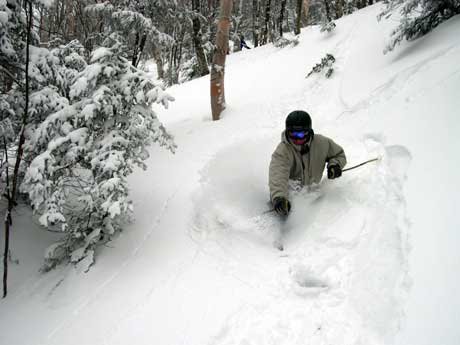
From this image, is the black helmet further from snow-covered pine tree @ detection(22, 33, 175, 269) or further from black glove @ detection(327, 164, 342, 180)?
snow-covered pine tree @ detection(22, 33, 175, 269)

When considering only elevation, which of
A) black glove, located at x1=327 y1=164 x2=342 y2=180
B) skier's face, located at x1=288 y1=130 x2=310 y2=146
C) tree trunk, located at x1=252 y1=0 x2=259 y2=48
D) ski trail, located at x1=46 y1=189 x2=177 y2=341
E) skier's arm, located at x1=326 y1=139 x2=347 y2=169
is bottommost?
ski trail, located at x1=46 y1=189 x2=177 y2=341

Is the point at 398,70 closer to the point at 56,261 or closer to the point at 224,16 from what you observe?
the point at 224,16

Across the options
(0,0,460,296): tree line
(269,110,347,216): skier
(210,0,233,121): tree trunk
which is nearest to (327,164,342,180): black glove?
(269,110,347,216): skier

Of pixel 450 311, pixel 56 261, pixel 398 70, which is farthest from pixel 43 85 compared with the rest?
pixel 398 70

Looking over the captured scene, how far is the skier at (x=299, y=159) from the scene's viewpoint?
12.5 ft

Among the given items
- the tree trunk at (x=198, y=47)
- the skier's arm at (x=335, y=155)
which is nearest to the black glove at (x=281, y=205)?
the skier's arm at (x=335, y=155)

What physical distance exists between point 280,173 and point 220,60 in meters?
3.90

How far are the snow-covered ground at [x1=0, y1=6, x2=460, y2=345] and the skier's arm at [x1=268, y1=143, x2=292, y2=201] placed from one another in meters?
0.47

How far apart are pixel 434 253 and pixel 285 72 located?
25.5 ft

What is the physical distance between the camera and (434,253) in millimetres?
2307

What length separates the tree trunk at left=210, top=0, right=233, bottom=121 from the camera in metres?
6.58

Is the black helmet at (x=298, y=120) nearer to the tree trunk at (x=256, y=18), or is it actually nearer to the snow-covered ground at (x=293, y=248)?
the snow-covered ground at (x=293, y=248)

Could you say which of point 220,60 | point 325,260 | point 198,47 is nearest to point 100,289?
point 325,260

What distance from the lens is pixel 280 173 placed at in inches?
155
